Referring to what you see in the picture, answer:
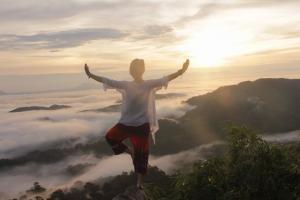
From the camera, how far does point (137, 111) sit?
12.5 m

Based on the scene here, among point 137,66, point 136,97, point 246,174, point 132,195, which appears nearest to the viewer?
point 137,66

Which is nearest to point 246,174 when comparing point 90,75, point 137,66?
point 137,66

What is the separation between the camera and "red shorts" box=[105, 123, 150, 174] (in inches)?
498

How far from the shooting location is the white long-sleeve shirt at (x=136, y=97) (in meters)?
12.3

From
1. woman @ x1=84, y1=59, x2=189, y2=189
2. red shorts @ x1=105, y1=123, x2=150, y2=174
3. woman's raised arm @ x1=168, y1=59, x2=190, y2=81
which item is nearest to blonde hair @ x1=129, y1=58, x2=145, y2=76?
woman @ x1=84, y1=59, x2=189, y2=189

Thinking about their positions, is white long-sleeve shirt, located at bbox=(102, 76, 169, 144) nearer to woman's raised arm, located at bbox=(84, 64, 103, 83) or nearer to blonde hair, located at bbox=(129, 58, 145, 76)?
woman's raised arm, located at bbox=(84, 64, 103, 83)

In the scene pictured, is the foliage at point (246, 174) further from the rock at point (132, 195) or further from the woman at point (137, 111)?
the woman at point (137, 111)

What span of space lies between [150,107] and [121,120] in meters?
0.87

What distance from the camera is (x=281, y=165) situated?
19.4m

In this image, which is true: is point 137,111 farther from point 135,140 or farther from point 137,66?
point 137,66

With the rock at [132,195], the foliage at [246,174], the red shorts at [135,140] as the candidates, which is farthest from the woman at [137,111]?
the foliage at [246,174]

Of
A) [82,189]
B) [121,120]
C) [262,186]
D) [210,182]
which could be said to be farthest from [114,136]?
[82,189]

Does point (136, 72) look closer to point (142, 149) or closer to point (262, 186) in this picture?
point (142, 149)

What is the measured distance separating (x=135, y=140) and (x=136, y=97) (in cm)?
127
